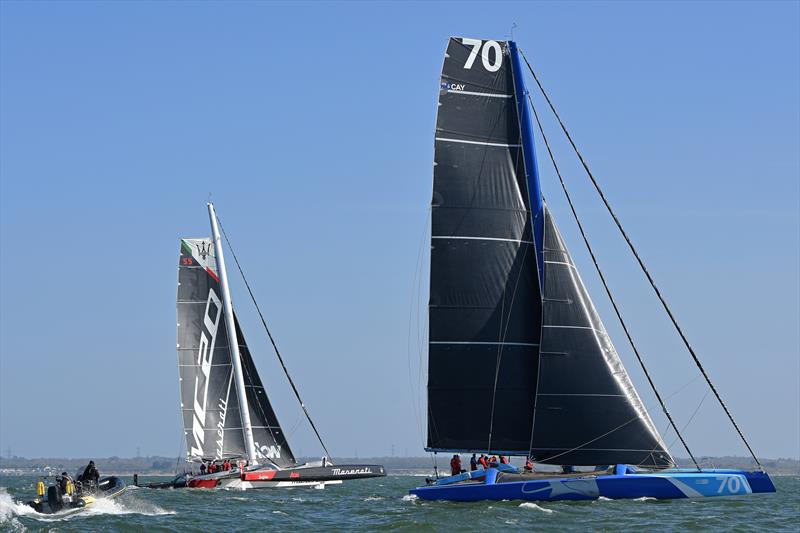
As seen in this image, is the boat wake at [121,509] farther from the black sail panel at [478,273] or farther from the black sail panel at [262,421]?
the black sail panel at [262,421]

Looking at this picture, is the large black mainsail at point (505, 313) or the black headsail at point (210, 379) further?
the black headsail at point (210, 379)

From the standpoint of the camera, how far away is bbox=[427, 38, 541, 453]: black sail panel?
36469 millimetres

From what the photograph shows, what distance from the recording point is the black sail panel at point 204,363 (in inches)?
2266

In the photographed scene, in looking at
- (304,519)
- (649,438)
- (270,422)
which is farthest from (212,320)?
(649,438)

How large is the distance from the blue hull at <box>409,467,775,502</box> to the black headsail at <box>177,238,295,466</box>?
23712 millimetres

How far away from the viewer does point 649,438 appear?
3562cm

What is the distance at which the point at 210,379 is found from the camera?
2282 inches

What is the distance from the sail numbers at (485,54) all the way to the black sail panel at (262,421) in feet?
79.7

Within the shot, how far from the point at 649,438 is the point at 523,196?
7.92 m

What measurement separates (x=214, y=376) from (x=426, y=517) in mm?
26938

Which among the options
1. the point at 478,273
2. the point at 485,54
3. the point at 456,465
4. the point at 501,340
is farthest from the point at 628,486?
the point at 485,54

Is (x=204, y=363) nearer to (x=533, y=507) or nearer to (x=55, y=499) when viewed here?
(x=55, y=499)

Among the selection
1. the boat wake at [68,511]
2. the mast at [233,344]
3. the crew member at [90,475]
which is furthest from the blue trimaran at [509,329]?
the mast at [233,344]

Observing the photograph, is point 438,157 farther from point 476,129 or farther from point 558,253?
point 558,253
